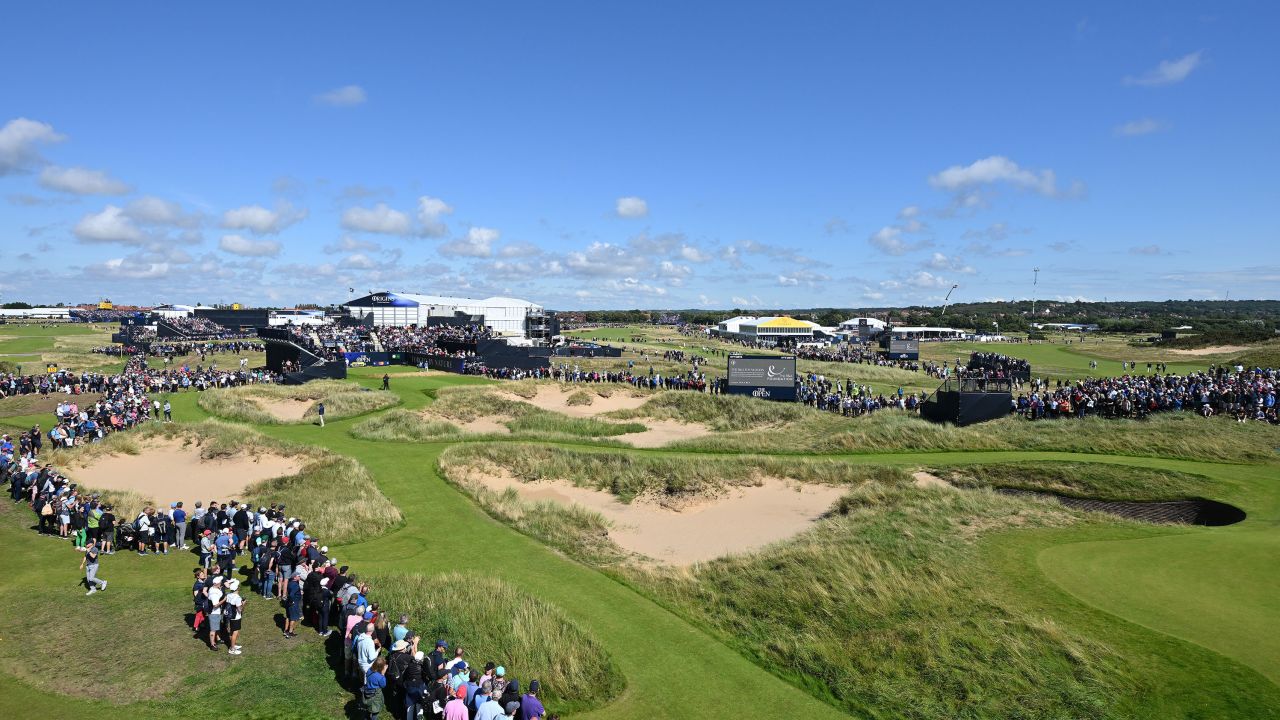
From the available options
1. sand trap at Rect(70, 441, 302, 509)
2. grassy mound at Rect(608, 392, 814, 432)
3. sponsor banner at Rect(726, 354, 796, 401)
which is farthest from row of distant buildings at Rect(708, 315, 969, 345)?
sand trap at Rect(70, 441, 302, 509)

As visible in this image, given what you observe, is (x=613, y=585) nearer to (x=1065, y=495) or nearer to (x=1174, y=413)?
(x=1065, y=495)

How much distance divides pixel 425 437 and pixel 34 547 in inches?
667

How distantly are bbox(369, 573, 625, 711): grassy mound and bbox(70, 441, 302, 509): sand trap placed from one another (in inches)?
550

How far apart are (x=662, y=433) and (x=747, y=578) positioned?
23.4 m

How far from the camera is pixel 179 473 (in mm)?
27734

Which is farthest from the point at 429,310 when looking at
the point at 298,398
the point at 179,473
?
the point at 179,473

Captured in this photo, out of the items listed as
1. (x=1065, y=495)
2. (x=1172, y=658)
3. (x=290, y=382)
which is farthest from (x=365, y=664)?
(x=290, y=382)

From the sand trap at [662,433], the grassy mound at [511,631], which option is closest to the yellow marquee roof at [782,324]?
the sand trap at [662,433]

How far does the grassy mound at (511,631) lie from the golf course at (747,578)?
55 millimetres

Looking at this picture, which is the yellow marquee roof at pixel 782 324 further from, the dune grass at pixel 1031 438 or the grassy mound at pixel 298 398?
the grassy mound at pixel 298 398

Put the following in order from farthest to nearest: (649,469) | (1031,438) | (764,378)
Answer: (764,378), (1031,438), (649,469)

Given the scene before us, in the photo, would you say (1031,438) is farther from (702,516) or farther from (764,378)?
(764,378)

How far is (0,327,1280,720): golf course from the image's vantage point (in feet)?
36.3

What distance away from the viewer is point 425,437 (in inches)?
1342
